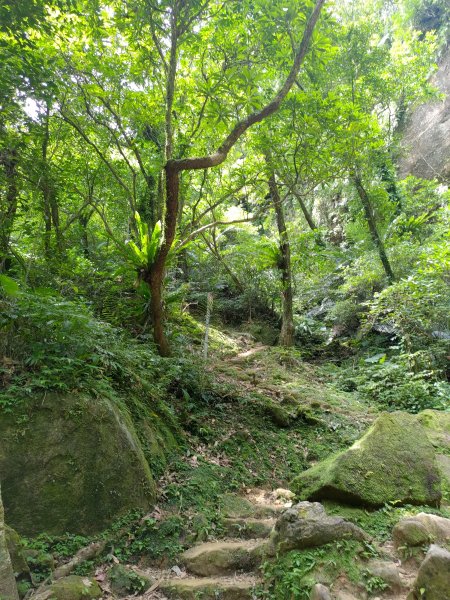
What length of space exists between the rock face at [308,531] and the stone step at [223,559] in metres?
0.26

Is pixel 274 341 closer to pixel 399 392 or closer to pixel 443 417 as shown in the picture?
pixel 399 392

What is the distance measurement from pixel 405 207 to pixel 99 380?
445 inches

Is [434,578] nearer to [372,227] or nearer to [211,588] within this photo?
[211,588]

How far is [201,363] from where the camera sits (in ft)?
21.1

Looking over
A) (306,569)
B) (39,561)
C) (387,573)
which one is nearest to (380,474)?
(387,573)

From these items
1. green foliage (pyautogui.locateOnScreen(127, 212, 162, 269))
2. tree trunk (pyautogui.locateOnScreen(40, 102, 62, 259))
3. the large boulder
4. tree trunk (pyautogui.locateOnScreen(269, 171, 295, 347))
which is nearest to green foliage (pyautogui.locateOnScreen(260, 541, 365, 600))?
the large boulder

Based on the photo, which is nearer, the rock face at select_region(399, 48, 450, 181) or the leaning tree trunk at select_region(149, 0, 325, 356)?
the leaning tree trunk at select_region(149, 0, 325, 356)

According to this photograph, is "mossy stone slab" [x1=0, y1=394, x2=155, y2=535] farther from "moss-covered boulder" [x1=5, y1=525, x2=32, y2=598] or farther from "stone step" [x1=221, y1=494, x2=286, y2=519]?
"stone step" [x1=221, y1=494, x2=286, y2=519]

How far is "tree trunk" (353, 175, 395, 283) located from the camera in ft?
33.2

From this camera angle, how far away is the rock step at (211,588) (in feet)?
8.64

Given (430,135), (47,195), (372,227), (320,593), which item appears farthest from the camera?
(430,135)

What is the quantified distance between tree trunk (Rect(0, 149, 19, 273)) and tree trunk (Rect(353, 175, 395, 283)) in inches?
322

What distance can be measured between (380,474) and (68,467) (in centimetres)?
284

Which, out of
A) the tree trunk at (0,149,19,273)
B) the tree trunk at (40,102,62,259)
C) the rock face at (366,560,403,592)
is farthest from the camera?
the tree trunk at (40,102,62,259)
